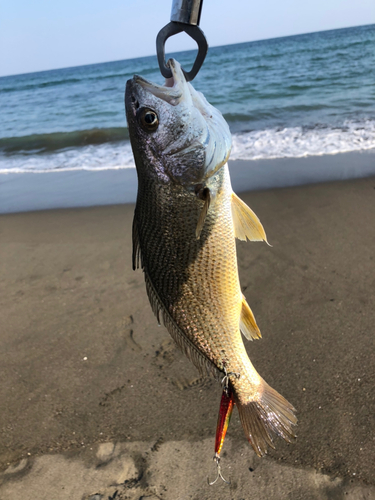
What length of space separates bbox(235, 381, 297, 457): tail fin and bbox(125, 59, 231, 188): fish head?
3.78 feet

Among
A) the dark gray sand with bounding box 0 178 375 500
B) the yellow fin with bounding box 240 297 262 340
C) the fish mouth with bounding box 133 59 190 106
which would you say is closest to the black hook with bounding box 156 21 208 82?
the fish mouth with bounding box 133 59 190 106

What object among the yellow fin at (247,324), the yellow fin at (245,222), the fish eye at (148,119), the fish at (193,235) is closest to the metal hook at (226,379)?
the fish at (193,235)

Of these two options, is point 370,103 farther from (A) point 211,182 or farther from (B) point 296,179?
(A) point 211,182

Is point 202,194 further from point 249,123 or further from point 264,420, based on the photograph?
point 249,123

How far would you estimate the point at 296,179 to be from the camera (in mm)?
7035

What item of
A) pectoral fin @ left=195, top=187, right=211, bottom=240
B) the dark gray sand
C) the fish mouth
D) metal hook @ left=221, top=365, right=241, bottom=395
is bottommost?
the dark gray sand

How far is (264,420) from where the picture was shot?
1942 millimetres

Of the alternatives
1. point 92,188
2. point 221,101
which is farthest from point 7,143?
point 221,101

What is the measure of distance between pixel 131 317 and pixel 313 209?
3.28 metres

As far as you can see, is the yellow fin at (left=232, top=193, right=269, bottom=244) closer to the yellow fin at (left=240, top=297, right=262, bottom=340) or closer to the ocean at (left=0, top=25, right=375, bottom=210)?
the yellow fin at (left=240, top=297, right=262, bottom=340)

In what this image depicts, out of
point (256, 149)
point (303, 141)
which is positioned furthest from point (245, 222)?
point (303, 141)

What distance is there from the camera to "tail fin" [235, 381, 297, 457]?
191cm

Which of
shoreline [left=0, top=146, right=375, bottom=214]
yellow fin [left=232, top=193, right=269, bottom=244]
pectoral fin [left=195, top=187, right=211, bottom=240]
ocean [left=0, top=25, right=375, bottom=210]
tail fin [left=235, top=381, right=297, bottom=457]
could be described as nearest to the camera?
pectoral fin [left=195, top=187, right=211, bottom=240]

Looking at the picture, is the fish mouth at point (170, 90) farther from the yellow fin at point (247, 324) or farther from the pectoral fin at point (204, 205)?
the yellow fin at point (247, 324)
